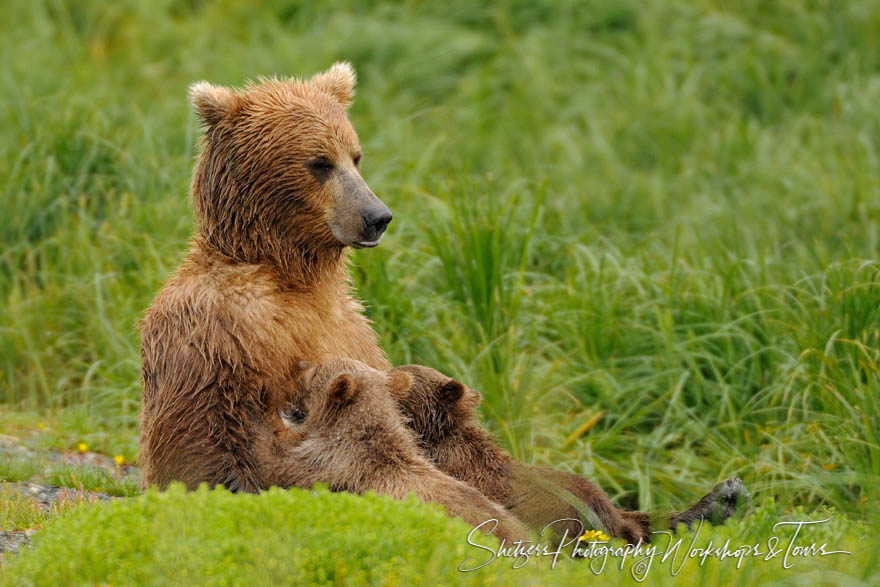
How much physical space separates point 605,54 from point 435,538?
878 centimetres

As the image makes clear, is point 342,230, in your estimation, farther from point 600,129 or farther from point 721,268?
point 600,129

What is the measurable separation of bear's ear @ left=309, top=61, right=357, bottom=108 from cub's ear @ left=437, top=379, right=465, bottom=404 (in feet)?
4.06

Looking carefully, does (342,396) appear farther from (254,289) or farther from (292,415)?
(254,289)

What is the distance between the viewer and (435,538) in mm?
3695

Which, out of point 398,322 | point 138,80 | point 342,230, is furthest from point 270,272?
point 138,80

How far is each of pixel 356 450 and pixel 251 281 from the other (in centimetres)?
78

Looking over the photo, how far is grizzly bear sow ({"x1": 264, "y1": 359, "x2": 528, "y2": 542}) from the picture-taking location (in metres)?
4.21

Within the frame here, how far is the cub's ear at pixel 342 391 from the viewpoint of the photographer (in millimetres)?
4402

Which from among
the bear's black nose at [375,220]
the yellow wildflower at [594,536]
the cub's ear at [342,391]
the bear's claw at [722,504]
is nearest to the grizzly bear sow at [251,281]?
the bear's black nose at [375,220]

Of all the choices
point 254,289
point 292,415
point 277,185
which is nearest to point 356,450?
point 292,415

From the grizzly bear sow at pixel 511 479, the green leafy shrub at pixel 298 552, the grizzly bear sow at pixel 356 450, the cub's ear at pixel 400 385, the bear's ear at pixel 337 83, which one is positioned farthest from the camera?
the bear's ear at pixel 337 83

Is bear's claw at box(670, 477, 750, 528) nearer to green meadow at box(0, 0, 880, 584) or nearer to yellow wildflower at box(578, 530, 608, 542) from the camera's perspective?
green meadow at box(0, 0, 880, 584)

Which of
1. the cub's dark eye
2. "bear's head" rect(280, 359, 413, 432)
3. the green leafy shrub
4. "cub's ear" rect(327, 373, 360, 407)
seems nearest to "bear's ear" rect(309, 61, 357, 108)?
the cub's dark eye

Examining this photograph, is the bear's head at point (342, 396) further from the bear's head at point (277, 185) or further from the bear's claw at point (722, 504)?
the bear's claw at point (722, 504)
